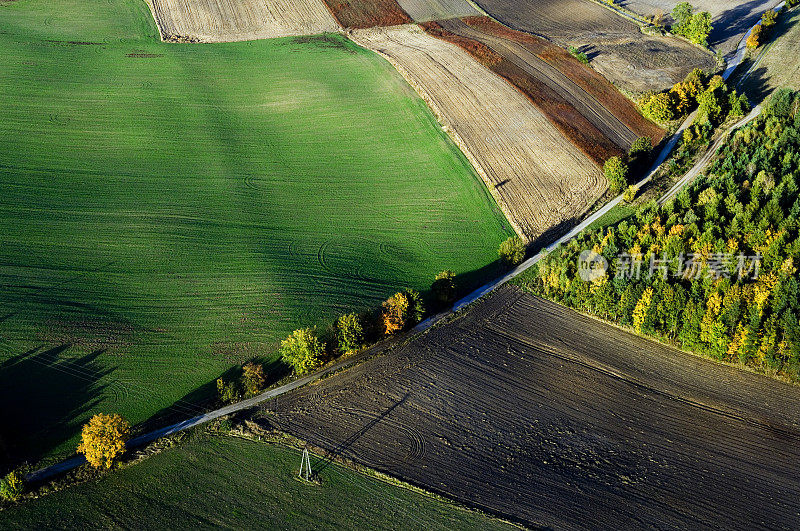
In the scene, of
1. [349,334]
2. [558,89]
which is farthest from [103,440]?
[558,89]

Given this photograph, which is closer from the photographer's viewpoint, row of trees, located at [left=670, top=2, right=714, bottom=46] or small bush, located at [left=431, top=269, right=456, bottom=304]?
small bush, located at [left=431, top=269, right=456, bottom=304]

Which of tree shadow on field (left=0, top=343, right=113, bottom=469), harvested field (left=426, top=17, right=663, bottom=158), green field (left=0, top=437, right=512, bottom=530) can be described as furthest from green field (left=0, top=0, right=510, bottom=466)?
harvested field (left=426, top=17, right=663, bottom=158)

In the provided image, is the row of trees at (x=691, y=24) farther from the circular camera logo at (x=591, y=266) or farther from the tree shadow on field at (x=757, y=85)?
the circular camera logo at (x=591, y=266)

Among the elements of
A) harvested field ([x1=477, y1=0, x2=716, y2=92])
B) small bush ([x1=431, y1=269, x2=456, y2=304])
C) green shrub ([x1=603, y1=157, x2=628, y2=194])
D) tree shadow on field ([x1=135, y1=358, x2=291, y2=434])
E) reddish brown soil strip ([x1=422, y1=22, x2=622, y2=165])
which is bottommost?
tree shadow on field ([x1=135, y1=358, x2=291, y2=434])

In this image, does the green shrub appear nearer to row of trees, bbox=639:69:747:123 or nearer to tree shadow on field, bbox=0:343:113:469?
row of trees, bbox=639:69:747:123

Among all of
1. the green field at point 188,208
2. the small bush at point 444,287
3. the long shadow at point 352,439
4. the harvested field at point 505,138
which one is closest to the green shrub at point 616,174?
the harvested field at point 505,138

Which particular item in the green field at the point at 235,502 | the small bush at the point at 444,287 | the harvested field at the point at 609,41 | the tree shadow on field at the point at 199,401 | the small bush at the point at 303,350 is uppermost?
the harvested field at the point at 609,41
